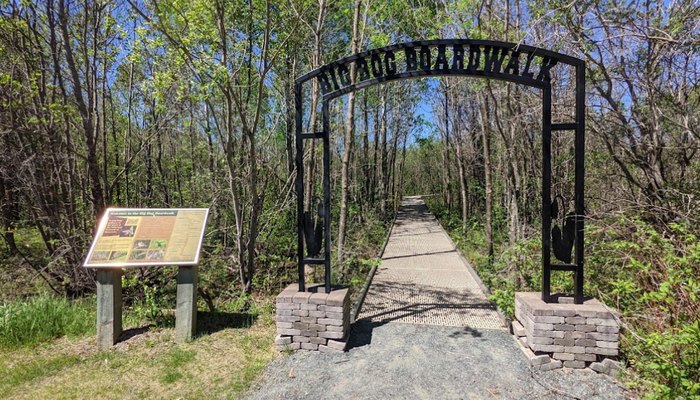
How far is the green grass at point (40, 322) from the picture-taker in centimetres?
435

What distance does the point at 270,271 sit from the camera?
279 inches

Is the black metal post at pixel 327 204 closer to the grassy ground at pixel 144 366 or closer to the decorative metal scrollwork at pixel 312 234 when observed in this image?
the decorative metal scrollwork at pixel 312 234

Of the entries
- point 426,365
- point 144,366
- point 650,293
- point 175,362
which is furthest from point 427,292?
point 144,366

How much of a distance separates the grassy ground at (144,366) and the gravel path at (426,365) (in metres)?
0.42

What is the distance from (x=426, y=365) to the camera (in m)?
3.70

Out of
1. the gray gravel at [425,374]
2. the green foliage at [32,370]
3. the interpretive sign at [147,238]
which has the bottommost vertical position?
the green foliage at [32,370]

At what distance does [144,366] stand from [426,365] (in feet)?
9.25

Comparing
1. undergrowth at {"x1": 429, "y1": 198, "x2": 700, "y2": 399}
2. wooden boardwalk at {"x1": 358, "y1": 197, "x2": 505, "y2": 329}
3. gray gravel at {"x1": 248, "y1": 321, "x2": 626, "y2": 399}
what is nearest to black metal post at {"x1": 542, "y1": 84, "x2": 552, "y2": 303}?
undergrowth at {"x1": 429, "y1": 198, "x2": 700, "y2": 399}

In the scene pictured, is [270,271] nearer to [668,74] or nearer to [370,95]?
[668,74]

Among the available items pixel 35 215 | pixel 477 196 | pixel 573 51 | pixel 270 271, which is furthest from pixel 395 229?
pixel 35 215

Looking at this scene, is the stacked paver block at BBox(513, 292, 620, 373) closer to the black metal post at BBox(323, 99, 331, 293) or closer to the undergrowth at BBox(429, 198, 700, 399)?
the undergrowth at BBox(429, 198, 700, 399)

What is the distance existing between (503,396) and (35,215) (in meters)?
7.05

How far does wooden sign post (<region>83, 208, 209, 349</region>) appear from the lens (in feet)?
13.8

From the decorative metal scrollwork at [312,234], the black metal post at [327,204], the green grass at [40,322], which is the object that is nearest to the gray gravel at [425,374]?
the black metal post at [327,204]
